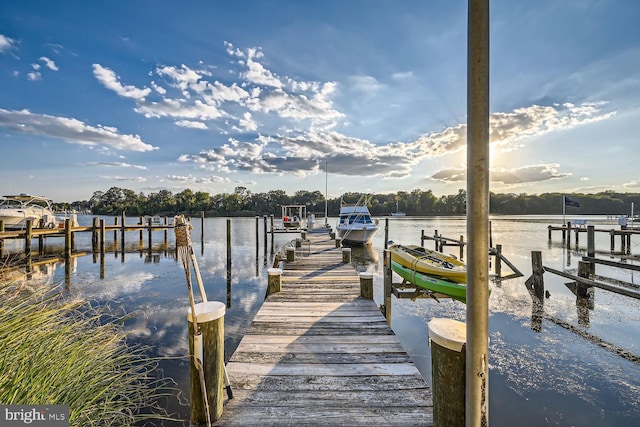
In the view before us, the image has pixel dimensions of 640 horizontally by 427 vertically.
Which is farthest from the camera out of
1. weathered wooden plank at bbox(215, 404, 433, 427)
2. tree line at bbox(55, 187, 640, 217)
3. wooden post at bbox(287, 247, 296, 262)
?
tree line at bbox(55, 187, 640, 217)

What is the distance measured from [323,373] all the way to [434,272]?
5.71 m

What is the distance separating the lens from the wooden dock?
2633mm

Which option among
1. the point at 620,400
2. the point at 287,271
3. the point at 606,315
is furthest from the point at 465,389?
the point at 606,315

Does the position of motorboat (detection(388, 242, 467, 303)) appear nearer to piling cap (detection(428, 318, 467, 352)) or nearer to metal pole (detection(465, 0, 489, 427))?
piling cap (detection(428, 318, 467, 352))

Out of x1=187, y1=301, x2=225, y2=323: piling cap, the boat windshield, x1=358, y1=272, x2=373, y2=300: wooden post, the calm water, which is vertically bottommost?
the calm water

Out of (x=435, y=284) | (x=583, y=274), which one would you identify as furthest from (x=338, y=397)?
(x=583, y=274)

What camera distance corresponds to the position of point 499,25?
7.29 feet

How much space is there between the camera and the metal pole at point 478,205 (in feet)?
5.32

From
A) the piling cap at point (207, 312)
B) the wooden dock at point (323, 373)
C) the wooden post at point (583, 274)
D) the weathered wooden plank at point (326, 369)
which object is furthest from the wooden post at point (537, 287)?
the piling cap at point (207, 312)

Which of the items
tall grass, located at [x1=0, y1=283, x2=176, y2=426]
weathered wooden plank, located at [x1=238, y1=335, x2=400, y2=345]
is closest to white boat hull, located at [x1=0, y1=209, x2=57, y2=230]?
weathered wooden plank, located at [x1=238, y1=335, x2=400, y2=345]

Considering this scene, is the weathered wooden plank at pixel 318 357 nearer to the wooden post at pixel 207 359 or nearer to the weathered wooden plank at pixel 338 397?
the weathered wooden plank at pixel 338 397

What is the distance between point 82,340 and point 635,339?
10390 mm

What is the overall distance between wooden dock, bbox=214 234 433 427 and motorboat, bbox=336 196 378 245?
15.3m

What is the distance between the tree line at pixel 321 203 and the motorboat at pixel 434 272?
69928 millimetres
